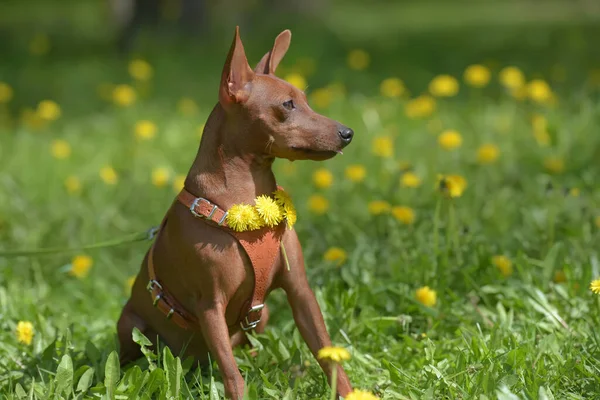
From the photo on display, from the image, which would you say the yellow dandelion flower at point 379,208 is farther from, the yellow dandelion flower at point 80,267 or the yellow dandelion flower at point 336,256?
the yellow dandelion flower at point 80,267

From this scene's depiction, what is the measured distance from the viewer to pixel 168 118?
278 inches

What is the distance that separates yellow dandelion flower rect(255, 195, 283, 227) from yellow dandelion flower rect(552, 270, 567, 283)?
1523 millimetres

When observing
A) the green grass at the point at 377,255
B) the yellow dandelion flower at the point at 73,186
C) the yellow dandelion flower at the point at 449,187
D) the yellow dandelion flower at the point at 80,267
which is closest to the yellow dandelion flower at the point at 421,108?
the green grass at the point at 377,255

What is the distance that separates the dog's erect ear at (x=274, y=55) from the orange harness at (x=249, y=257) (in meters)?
0.49

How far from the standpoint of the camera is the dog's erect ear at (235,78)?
8.72ft

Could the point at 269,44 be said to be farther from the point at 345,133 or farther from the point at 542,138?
the point at 345,133

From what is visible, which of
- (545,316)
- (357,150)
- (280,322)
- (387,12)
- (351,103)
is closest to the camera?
(545,316)

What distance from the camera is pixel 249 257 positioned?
2775mm

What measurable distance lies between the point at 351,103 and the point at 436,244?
3473mm

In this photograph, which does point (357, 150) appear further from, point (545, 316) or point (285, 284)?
point (285, 284)

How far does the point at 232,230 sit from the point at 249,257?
0.10 m

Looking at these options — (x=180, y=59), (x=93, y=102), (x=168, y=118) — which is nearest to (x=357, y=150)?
(x=168, y=118)

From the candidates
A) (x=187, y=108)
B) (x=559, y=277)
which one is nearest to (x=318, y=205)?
(x=559, y=277)

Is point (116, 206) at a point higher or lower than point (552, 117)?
lower
